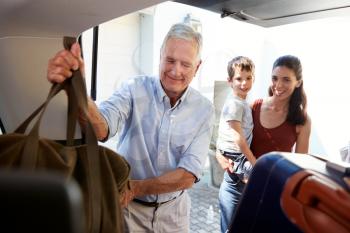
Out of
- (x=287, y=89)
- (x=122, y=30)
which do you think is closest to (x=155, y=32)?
(x=122, y=30)

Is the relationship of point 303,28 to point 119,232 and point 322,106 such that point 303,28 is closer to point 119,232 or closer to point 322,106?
point 322,106

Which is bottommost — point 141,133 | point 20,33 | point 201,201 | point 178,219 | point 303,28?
point 201,201

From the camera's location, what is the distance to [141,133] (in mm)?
1137

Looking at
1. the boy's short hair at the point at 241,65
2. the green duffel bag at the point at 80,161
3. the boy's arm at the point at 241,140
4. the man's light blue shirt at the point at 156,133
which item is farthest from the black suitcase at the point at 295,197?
the boy's short hair at the point at 241,65

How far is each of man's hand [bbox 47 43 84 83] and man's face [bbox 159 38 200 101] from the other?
535mm

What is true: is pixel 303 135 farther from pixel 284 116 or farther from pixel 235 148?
pixel 235 148

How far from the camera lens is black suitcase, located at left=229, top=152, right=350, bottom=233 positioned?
387mm

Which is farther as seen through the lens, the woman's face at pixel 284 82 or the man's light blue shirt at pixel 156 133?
the woman's face at pixel 284 82

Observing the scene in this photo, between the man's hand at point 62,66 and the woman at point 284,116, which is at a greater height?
the man's hand at point 62,66

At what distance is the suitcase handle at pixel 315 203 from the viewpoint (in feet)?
1.23

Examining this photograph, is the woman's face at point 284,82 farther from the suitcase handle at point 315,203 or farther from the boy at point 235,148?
the suitcase handle at point 315,203

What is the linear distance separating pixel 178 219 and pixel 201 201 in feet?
7.62

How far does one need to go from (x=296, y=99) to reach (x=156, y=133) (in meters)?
1.08

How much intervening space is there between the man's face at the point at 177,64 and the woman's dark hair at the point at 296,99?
86cm
